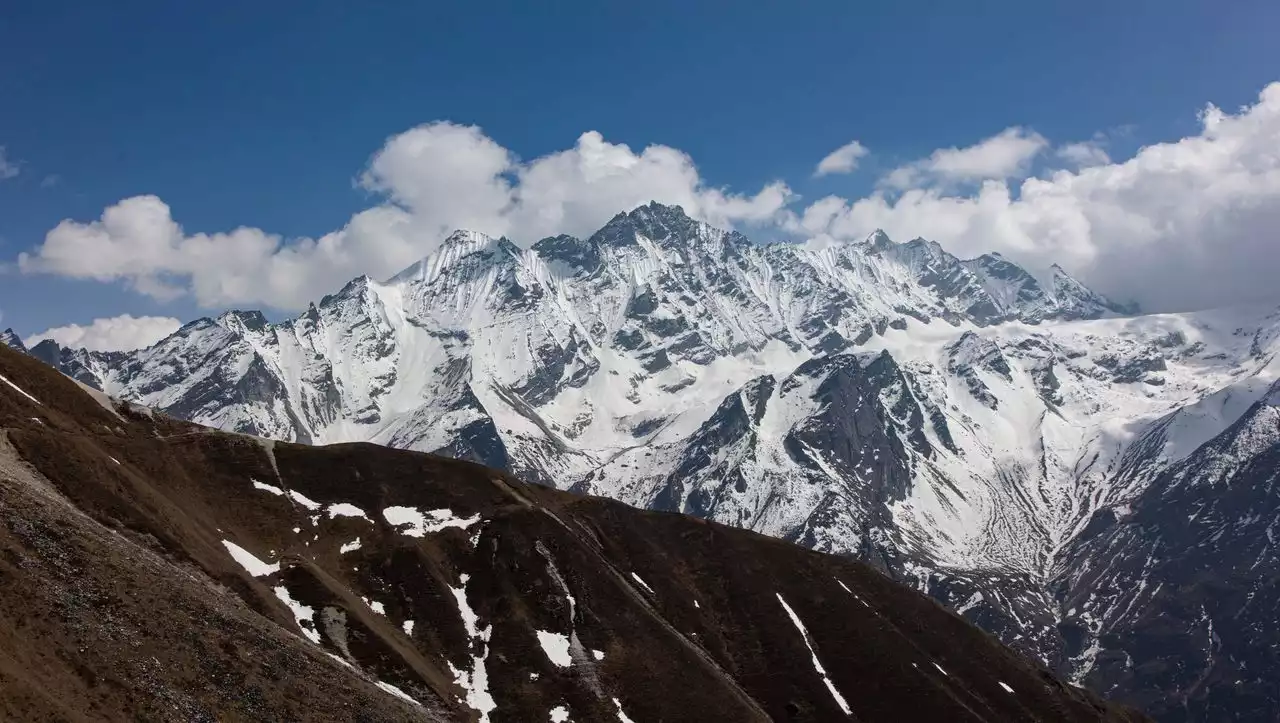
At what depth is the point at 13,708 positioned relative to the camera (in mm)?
57500

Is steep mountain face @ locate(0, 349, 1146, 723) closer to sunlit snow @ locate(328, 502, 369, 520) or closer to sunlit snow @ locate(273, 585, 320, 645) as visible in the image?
sunlit snow @ locate(328, 502, 369, 520)

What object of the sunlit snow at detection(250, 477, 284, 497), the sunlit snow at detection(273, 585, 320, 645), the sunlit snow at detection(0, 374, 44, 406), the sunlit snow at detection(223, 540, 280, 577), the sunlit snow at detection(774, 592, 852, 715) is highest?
the sunlit snow at detection(0, 374, 44, 406)

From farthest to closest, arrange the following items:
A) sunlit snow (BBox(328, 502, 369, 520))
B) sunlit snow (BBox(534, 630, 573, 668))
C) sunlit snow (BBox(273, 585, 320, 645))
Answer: sunlit snow (BBox(328, 502, 369, 520)) < sunlit snow (BBox(534, 630, 573, 668)) < sunlit snow (BBox(273, 585, 320, 645))

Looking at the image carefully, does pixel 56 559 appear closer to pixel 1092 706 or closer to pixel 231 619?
pixel 231 619

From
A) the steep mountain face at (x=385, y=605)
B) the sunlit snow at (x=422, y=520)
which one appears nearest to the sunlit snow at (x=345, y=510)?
the steep mountain face at (x=385, y=605)

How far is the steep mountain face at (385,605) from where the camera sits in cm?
7650

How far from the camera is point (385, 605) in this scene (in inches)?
5453

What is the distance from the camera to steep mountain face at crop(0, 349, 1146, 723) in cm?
7650

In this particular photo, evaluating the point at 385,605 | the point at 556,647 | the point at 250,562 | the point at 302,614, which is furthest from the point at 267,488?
the point at 556,647

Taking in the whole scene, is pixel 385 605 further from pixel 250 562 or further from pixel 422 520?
pixel 422 520

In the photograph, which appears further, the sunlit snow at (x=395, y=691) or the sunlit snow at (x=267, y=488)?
the sunlit snow at (x=267, y=488)

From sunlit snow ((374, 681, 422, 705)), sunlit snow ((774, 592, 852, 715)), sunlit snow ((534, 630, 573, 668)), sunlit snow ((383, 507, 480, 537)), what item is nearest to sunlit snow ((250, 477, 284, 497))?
sunlit snow ((383, 507, 480, 537))

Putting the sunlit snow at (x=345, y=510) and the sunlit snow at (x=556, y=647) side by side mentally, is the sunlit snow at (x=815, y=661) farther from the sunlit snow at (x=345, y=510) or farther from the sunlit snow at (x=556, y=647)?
the sunlit snow at (x=345, y=510)

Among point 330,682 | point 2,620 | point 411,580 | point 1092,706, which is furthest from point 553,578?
point 1092,706
